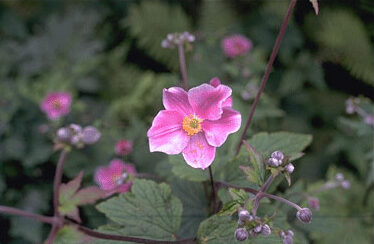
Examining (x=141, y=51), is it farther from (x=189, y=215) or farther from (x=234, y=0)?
(x=189, y=215)

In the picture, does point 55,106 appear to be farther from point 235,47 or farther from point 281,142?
point 281,142

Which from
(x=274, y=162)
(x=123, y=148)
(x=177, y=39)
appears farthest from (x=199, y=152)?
(x=123, y=148)

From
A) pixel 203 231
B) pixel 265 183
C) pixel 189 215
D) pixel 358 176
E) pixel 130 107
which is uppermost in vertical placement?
pixel 265 183

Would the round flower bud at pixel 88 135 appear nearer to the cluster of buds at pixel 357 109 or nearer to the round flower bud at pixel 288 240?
the round flower bud at pixel 288 240

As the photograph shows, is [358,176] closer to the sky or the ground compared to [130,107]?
closer to the ground

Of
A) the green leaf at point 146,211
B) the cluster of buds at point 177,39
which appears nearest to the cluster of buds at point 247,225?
the green leaf at point 146,211

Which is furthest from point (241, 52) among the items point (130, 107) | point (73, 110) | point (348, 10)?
point (348, 10)
